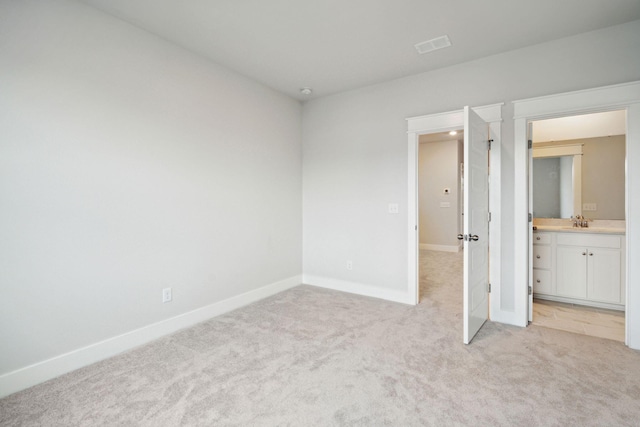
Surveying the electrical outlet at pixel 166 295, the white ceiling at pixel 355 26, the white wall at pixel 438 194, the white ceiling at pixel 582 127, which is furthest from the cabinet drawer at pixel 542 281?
the electrical outlet at pixel 166 295

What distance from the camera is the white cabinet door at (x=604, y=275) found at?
3.24 m

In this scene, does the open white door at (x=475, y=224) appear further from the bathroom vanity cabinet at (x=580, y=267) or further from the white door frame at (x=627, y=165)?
the bathroom vanity cabinet at (x=580, y=267)

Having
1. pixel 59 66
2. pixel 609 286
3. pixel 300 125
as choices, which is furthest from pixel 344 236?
pixel 59 66

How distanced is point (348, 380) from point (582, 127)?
4.30 metres

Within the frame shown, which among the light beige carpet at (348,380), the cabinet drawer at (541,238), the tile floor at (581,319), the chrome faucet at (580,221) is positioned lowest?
the light beige carpet at (348,380)

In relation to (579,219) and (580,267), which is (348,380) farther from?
(579,219)

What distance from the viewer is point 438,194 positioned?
7.38 metres

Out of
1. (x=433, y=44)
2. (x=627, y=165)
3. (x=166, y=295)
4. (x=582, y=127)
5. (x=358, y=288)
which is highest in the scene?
(x=433, y=44)

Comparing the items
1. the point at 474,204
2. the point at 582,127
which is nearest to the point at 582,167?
the point at 582,127

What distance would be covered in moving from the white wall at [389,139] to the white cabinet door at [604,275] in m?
1.19

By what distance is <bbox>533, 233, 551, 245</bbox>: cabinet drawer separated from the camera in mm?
3572

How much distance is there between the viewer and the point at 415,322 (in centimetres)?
302

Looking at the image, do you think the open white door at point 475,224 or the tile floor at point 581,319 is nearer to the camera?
the open white door at point 475,224

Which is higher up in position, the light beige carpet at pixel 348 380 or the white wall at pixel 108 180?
the white wall at pixel 108 180
